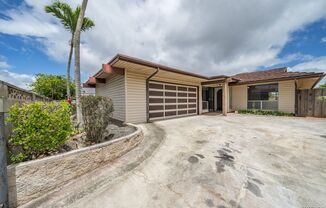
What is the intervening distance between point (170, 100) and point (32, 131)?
7.12 m

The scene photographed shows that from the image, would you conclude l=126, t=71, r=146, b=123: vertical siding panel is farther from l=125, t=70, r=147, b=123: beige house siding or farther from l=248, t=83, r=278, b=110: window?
l=248, t=83, r=278, b=110: window

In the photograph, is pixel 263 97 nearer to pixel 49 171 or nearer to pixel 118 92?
pixel 118 92

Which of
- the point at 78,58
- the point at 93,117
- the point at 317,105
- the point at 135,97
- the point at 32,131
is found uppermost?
the point at 78,58

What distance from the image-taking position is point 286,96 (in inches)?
414

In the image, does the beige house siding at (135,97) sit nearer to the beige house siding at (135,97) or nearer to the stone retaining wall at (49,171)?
the beige house siding at (135,97)

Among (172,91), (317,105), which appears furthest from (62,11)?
(317,105)

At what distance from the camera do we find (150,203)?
1.96 m

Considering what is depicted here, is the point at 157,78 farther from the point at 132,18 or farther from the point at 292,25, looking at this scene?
the point at 292,25

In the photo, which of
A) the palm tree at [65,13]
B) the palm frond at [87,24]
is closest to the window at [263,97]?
the palm frond at [87,24]

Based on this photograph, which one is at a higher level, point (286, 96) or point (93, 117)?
point (286, 96)

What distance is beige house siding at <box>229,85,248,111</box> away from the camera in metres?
12.7

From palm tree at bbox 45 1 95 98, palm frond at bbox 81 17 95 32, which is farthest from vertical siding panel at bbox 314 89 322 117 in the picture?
palm tree at bbox 45 1 95 98

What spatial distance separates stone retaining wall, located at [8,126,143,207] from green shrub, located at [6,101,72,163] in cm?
41

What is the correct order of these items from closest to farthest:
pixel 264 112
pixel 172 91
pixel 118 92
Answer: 1. pixel 118 92
2. pixel 172 91
3. pixel 264 112
